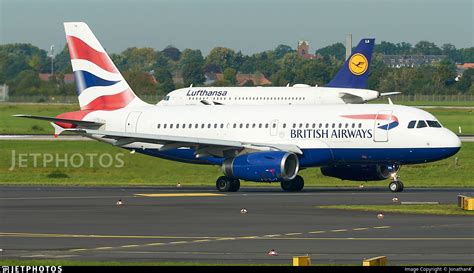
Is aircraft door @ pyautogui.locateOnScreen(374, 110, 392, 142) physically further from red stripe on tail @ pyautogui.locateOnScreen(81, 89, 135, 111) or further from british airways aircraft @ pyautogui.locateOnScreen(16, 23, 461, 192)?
red stripe on tail @ pyautogui.locateOnScreen(81, 89, 135, 111)

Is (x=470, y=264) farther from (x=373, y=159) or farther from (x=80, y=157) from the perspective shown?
(x=80, y=157)

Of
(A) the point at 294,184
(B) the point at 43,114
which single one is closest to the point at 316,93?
(B) the point at 43,114

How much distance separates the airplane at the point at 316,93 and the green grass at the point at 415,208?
5022 centimetres

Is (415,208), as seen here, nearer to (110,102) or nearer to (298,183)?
(298,183)

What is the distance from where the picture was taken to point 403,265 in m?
24.5

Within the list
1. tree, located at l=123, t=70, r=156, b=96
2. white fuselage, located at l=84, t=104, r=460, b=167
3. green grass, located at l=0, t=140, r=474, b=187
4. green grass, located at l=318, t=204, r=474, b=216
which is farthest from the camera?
tree, located at l=123, t=70, r=156, b=96

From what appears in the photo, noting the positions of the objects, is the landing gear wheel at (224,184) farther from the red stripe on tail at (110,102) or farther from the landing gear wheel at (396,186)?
the red stripe on tail at (110,102)

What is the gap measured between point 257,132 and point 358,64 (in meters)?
39.7

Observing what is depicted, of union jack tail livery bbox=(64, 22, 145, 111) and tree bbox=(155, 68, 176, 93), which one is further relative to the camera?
tree bbox=(155, 68, 176, 93)

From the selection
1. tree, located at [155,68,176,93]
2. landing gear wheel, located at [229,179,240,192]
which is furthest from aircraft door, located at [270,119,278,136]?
tree, located at [155,68,176,93]

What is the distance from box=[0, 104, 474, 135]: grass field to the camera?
103 m

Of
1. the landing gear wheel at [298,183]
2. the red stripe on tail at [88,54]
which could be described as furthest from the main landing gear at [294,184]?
the red stripe on tail at [88,54]

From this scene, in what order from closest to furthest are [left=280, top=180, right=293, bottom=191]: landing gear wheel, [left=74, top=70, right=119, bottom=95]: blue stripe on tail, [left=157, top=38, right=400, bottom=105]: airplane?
[left=280, top=180, right=293, bottom=191]: landing gear wheel
[left=74, top=70, right=119, bottom=95]: blue stripe on tail
[left=157, top=38, right=400, bottom=105]: airplane

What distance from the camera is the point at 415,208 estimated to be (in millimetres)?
41438
